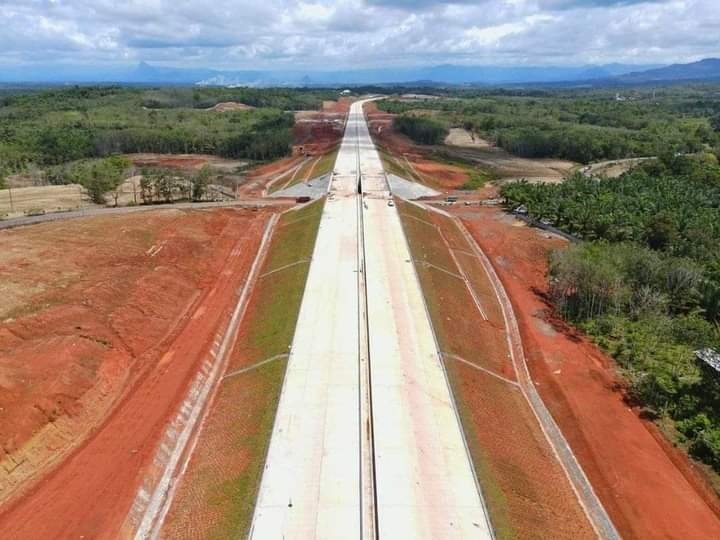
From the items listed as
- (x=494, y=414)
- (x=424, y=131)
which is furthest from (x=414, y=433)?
(x=424, y=131)

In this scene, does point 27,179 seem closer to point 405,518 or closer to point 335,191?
point 335,191

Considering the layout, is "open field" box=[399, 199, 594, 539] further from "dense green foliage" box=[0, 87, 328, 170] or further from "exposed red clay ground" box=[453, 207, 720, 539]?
"dense green foliage" box=[0, 87, 328, 170]

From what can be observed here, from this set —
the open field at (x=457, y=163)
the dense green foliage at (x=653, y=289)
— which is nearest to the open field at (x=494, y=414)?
the dense green foliage at (x=653, y=289)

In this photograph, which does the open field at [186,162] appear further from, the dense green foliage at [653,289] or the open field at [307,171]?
the dense green foliage at [653,289]

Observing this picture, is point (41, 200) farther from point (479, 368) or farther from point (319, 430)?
point (479, 368)

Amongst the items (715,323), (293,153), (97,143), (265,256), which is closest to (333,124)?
(293,153)
